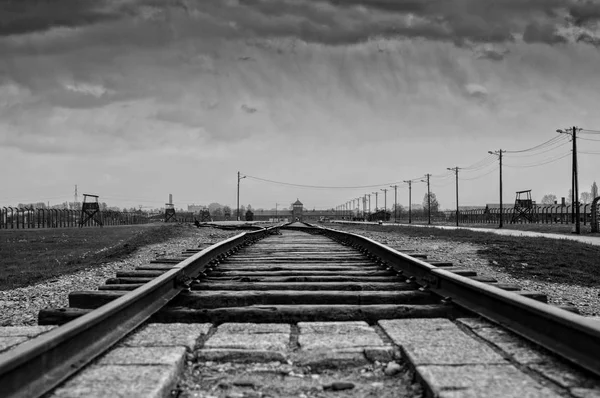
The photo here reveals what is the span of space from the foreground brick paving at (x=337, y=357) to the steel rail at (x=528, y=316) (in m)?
0.08

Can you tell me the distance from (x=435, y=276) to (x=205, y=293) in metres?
2.05

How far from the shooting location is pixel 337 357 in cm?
272

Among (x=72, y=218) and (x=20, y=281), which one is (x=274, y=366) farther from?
(x=72, y=218)

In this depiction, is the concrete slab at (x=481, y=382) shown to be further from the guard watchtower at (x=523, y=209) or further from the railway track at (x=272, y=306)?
the guard watchtower at (x=523, y=209)

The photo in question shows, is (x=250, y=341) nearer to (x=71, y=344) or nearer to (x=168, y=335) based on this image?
(x=168, y=335)

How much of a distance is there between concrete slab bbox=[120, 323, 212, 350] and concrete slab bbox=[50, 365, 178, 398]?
1.42 feet

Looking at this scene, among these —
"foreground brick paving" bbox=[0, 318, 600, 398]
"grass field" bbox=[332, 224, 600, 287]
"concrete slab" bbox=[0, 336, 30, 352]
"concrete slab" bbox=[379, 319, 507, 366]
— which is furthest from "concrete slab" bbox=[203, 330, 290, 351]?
"grass field" bbox=[332, 224, 600, 287]

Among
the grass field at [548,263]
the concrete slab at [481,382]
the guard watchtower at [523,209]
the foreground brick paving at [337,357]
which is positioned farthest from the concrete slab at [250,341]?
the guard watchtower at [523,209]

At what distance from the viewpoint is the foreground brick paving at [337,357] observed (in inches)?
86.6

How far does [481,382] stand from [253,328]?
1.58 m

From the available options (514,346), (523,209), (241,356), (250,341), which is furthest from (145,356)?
(523,209)

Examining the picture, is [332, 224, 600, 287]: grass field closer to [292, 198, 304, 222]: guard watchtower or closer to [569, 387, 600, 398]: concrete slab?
[569, 387, 600, 398]: concrete slab

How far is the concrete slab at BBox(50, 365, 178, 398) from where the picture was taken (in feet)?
6.95

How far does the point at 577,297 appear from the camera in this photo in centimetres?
693
